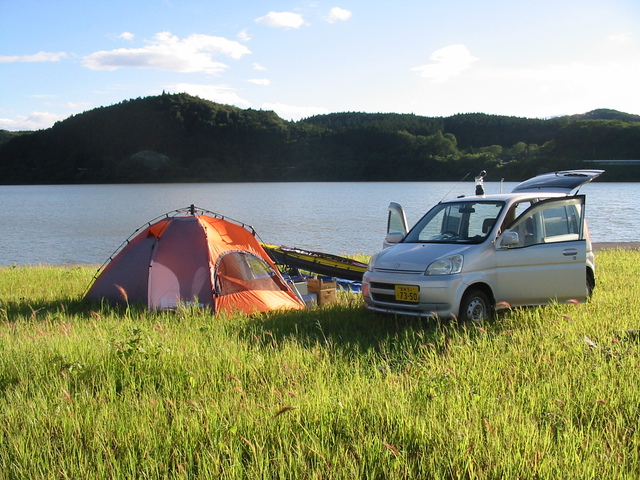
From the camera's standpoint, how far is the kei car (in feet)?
25.6

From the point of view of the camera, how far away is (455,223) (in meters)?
9.27

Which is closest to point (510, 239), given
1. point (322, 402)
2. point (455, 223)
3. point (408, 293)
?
point (455, 223)

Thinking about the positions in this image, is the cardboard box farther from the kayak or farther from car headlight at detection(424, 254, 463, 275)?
car headlight at detection(424, 254, 463, 275)

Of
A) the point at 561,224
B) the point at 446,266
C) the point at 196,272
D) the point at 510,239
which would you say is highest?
the point at 561,224

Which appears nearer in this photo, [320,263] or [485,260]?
[485,260]

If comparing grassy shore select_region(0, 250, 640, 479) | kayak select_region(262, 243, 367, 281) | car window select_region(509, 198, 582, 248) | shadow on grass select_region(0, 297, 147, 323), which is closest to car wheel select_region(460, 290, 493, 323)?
grassy shore select_region(0, 250, 640, 479)

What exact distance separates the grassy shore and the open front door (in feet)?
1.81


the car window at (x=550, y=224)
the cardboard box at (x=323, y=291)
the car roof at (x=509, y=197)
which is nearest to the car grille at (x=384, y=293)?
the car window at (x=550, y=224)

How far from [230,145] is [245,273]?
145m

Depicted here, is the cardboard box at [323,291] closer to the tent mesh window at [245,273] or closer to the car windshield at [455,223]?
the tent mesh window at [245,273]

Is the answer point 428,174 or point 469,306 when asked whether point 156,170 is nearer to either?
point 428,174

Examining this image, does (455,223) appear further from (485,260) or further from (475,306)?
(475,306)

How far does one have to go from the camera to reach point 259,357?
616 cm

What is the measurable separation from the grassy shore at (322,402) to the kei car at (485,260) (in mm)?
427
